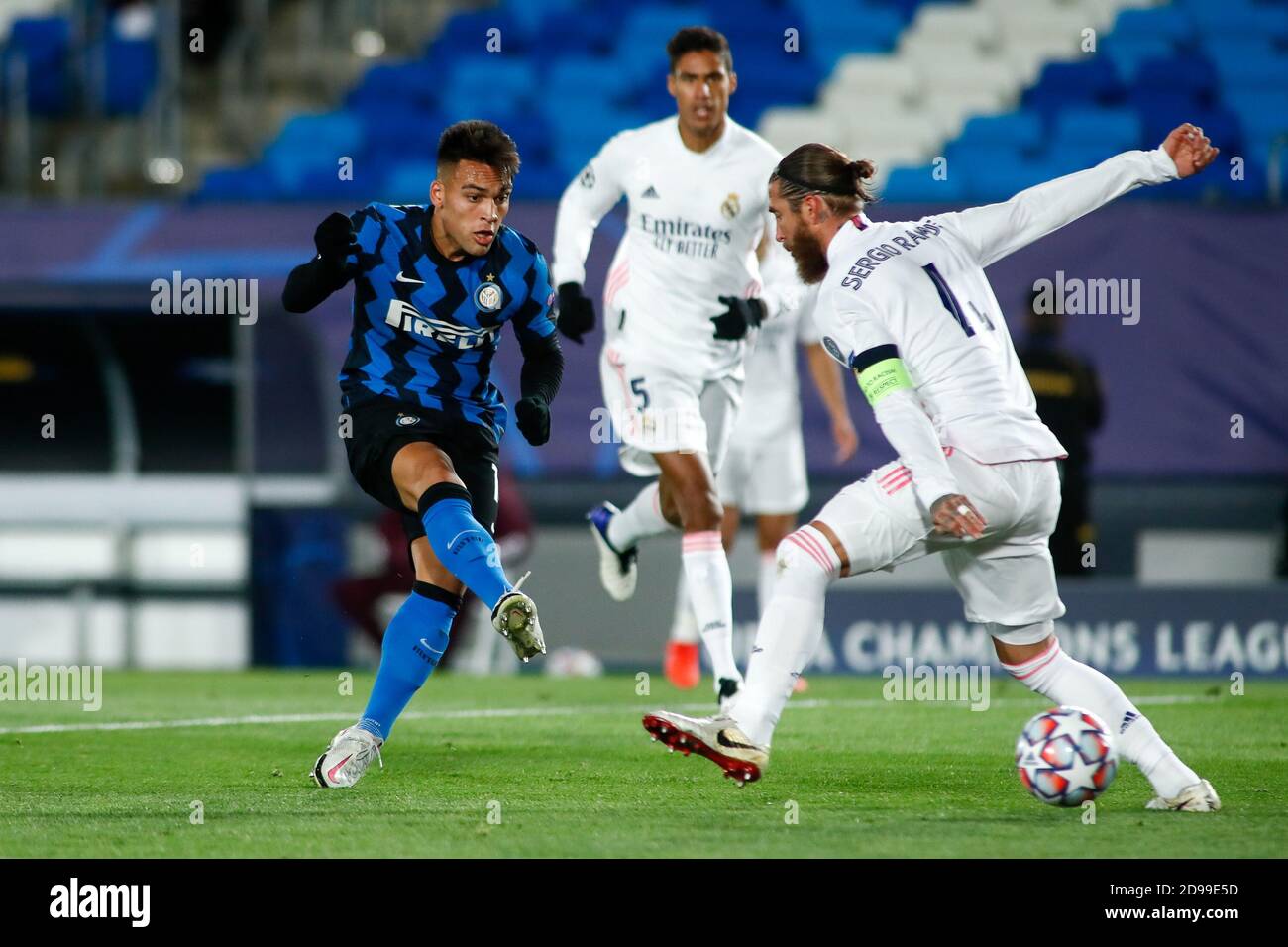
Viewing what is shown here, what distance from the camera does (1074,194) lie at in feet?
17.0

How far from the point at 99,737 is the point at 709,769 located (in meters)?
2.48

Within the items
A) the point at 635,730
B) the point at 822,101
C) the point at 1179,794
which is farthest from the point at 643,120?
the point at 1179,794

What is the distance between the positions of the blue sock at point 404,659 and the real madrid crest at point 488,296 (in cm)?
93

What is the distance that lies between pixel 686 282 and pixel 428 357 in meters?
2.01

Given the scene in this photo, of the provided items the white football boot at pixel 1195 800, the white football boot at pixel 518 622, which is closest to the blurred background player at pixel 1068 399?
the white football boot at pixel 1195 800

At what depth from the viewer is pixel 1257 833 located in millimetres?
4621

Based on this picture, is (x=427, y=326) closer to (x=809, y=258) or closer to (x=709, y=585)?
(x=809, y=258)

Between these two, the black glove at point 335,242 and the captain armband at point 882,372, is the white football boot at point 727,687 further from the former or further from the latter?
the black glove at point 335,242

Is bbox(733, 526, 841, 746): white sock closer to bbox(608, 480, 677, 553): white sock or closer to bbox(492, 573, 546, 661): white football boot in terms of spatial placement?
bbox(492, 573, 546, 661): white football boot

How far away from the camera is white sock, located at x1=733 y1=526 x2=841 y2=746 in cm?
512
